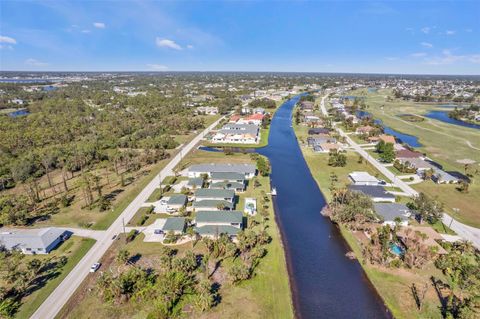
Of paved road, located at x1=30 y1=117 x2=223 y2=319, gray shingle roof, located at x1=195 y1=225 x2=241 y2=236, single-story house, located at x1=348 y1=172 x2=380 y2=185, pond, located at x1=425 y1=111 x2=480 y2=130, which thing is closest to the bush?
paved road, located at x1=30 y1=117 x2=223 y2=319

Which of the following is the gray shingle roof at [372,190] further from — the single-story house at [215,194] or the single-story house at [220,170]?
the single-story house at [215,194]

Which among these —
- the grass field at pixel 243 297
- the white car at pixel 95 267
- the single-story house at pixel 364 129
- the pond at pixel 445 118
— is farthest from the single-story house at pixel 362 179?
the pond at pixel 445 118

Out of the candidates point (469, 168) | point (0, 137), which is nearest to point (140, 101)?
point (0, 137)

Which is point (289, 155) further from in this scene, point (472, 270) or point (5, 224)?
point (5, 224)

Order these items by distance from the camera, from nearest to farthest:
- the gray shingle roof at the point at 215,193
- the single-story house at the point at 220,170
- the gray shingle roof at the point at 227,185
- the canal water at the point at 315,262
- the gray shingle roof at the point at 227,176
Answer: the canal water at the point at 315,262 < the gray shingle roof at the point at 215,193 < the gray shingle roof at the point at 227,185 < the gray shingle roof at the point at 227,176 < the single-story house at the point at 220,170

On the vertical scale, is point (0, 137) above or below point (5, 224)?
above

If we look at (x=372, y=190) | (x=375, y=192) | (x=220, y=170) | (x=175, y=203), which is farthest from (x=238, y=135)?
(x=375, y=192)
